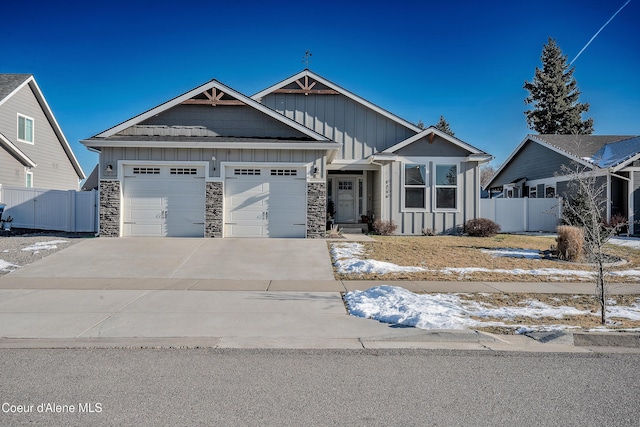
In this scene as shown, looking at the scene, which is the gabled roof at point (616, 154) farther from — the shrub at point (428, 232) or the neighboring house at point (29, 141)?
the neighboring house at point (29, 141)

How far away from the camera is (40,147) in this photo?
996 inches

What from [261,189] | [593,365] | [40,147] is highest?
[40,147]

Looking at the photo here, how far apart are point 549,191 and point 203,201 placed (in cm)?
1868

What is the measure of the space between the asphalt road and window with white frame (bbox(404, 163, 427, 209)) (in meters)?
13.3

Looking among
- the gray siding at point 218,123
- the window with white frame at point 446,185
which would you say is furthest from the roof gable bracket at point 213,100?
the window with white frame at point 446,185

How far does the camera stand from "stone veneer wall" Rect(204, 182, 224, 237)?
14.6 meters

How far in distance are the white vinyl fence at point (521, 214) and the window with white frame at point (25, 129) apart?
24.6m

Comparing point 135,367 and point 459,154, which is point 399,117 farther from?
point 135,367

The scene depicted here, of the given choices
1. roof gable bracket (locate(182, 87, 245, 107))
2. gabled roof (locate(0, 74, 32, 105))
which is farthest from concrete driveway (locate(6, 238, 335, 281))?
gabled roof (locate(0, 74, 32, 105))

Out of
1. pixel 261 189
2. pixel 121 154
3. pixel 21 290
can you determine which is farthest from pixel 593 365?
pixel 121 154

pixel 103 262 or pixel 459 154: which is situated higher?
pixel 459 154

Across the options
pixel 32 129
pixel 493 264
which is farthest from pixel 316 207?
pixel 32 129

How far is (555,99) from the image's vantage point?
40.1 metres

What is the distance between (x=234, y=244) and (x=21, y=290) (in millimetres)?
5999
